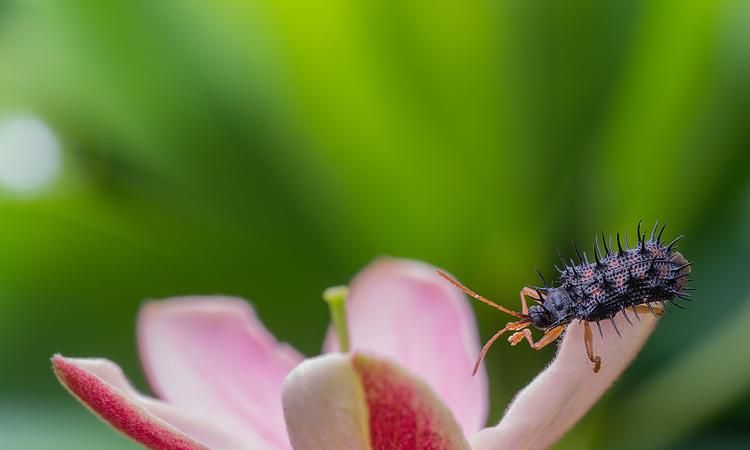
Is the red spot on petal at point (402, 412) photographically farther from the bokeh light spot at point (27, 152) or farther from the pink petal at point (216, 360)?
the bokeh light spot at point (27, 152)

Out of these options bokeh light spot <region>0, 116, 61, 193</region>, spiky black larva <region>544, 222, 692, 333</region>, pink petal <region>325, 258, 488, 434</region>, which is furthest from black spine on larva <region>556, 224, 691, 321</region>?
bokeh light spot <region>0, 116, 61, 193</region>

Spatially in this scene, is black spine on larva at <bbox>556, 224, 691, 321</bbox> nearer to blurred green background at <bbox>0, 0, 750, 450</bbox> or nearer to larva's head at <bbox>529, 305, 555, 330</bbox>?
larva's head at <bbox>529, 305, 555, 330</bbox>

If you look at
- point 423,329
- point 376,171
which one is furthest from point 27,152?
point 423,329

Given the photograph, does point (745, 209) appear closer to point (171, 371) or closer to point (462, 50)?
point (462, 50)

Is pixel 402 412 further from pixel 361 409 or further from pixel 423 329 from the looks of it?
pixel 423 329

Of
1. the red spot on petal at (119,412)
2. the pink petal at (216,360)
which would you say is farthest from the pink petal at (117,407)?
the pink petal at (216,360)

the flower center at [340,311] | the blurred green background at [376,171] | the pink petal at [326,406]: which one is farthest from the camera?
the blurred green background at [376,171]

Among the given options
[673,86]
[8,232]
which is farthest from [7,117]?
[673,86]
